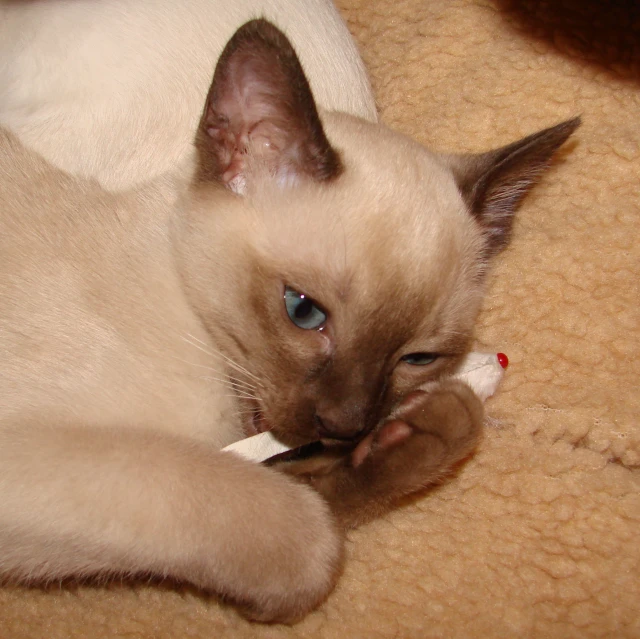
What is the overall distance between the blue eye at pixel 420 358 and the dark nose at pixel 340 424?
0.87 feet

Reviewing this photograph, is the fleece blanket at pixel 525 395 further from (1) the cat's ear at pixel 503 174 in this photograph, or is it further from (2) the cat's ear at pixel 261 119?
(2) the cat's ear at pixel 261 119

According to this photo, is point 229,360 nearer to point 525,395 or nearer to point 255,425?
point 255,425

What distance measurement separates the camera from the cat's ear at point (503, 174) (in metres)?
1.66

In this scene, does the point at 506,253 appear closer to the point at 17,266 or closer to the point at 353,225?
the point at 353,225

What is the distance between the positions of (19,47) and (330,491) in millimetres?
1346

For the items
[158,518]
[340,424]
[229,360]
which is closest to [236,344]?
[229,360]

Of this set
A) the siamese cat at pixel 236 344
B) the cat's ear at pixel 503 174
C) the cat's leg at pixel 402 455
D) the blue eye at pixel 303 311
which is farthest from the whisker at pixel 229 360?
the cat's ear at pixel 503 174

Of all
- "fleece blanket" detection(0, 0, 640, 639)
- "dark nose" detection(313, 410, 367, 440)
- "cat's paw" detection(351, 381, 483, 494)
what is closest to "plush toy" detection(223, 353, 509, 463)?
"fleece blanket" detection(0, 0, 640, 639)

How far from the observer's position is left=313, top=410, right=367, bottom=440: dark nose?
144cm

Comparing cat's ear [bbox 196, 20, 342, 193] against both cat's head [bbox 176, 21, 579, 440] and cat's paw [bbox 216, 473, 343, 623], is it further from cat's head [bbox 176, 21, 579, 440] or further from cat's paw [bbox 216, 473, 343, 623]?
cat's paw [bbox 216, 473, 343, 623]

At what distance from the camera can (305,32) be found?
77.8 inches

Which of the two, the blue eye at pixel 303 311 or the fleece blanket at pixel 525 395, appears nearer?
the blue eye at pixel 303 311

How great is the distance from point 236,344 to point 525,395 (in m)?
0.78

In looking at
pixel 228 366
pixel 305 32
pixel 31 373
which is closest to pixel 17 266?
pixel 31 373
